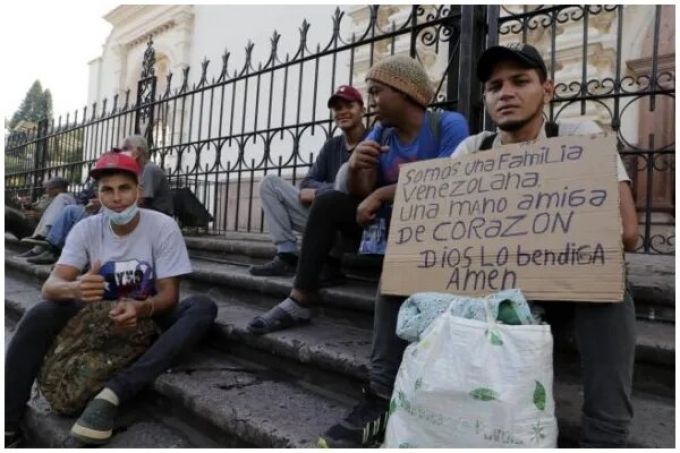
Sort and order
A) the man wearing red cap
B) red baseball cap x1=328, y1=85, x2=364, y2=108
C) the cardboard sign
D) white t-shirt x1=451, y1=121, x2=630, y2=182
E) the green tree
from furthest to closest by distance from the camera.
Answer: the green tree
the man wearing red cap
red baseball cap x1=328, y1=85, x2=364, y2=108
white t-shirt x1=451, y1=121, x2=630, y2=182
the cardboard sign

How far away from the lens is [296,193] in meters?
3.68

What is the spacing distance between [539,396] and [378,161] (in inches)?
60.1

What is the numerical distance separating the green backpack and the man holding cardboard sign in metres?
1.33

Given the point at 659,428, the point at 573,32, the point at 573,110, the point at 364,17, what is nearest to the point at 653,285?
the point at 659,428

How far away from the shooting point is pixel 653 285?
238cm

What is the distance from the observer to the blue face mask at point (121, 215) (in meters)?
2.67

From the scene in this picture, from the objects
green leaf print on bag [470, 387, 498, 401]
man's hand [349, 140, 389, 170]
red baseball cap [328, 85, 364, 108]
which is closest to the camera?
green leaf print on bag [470, 387, 498, 401]

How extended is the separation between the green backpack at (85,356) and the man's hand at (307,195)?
146 centimetres

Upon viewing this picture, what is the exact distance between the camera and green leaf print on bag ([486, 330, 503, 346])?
1.38 metres

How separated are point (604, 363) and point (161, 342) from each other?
198 cm

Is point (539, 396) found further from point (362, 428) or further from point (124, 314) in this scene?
point (124, 314)

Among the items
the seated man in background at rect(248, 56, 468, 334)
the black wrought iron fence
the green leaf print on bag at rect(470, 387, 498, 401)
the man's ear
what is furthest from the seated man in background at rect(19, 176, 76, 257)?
the green leaf print on bag at rect(470, 387, 498, 401)

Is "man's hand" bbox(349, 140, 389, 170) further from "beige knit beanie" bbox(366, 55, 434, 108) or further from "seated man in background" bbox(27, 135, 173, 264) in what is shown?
"seated man in background" bbox(27, 135, 173, 264)

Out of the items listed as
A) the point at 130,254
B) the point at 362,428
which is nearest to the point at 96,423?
the point at 130,254
